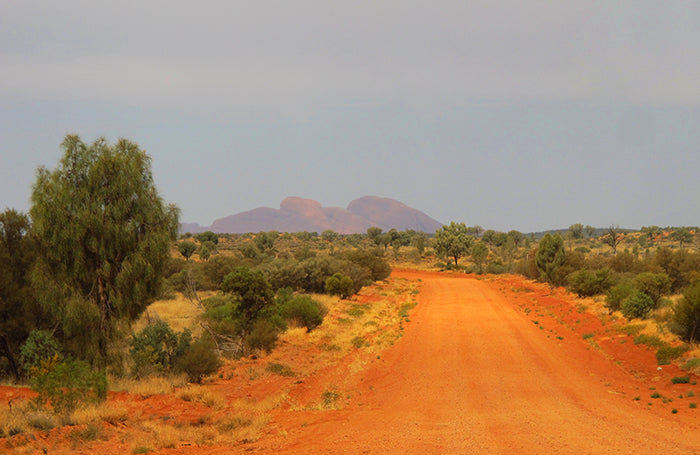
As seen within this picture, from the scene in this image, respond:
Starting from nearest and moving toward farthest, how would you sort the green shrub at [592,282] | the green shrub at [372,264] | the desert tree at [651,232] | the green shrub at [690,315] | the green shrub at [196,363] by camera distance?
1. the green shrub at [196,363]
2. the green shrub at [690,315]
3. the green shrub at [592,282]
4. the green shrub at [372,264]
5. the desert tree at [651,232]

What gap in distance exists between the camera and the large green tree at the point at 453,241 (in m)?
64.7

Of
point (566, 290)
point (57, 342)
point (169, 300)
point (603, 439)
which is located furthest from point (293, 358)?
point (566, 290)

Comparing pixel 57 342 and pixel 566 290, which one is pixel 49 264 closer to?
pixel 57 342

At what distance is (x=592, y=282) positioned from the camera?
27.2 m

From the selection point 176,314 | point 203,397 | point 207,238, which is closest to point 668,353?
point 203,397

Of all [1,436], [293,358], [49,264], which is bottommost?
[293,358]

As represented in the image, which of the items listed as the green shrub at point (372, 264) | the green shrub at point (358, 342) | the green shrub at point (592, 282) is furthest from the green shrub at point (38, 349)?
the green shrub at point (372, 264)

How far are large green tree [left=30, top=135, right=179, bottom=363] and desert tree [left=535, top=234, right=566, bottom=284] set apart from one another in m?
29.3

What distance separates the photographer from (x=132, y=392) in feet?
36.7

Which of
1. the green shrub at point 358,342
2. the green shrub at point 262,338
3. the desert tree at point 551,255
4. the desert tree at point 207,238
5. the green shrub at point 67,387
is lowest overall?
the green shrub at point 358,342

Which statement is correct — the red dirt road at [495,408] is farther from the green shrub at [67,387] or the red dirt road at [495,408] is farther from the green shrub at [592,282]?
the green shrub at [592,282]

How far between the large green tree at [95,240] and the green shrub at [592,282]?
2487cm

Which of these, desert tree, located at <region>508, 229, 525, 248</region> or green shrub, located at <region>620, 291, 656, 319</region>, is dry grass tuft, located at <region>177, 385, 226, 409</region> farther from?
desert tree, located at <region>508, 229, 525, 248</region>

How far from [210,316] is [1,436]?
40.2 ft
